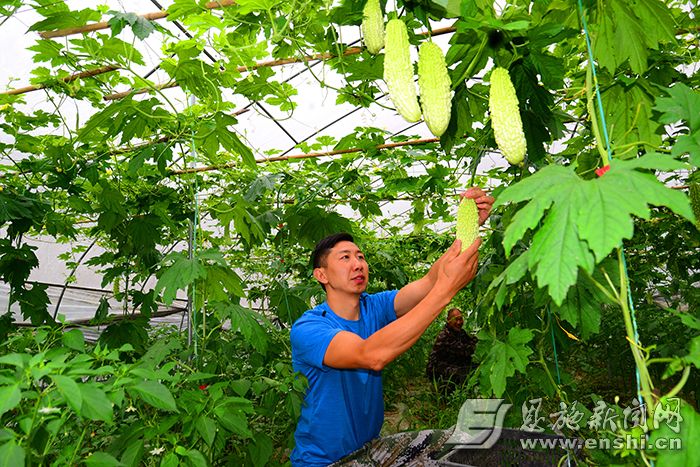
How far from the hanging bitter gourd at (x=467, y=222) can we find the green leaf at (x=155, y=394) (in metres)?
0.84

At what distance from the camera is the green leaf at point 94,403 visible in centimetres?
98

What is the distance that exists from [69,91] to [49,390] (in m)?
2.30

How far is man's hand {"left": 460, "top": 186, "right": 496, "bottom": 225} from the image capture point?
150 centimetres

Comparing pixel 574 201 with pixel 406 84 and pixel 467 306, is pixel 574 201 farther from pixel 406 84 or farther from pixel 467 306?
pixel 467 306

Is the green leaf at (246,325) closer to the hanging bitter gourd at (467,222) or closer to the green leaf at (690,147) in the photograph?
the hanging bitter gourd at (467,222)

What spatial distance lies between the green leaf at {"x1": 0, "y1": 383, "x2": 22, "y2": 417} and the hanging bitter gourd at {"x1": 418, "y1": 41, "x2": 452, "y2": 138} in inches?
38.1

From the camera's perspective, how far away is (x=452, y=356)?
4.63 meters

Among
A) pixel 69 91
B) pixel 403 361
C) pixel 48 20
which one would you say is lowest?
pixel 403 361

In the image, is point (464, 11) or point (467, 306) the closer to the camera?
point (464, 11)

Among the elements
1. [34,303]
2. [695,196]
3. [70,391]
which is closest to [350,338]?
[70,391]

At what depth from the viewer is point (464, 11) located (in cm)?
110

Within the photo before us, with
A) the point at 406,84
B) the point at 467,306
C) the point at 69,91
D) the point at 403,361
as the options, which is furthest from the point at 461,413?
the point at 467,306

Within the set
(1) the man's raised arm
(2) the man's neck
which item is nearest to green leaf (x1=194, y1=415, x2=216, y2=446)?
(2) the man's neck

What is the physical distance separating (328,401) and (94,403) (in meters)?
1.12
